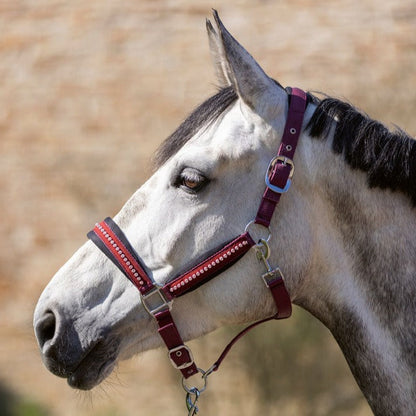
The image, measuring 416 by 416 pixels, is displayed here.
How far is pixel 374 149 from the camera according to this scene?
1.95 metres

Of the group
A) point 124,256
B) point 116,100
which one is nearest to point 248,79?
point 124,256

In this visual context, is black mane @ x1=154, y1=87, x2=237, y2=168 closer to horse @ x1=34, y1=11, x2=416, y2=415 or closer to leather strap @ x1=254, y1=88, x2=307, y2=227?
horse @ x1=34, y1=11, x2=416, y2=415

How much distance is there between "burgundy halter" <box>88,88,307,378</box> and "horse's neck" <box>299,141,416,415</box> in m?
0.12

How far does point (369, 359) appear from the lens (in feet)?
6.31

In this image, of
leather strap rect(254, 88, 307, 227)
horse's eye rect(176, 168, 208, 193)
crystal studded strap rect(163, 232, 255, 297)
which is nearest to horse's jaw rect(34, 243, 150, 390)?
crystal studded strap rect(163, 232, 255, 297)

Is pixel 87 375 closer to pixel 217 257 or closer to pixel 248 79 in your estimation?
pixel 217 257

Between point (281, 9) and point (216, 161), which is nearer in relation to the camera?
point (216, 161)

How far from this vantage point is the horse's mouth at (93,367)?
1.99 m

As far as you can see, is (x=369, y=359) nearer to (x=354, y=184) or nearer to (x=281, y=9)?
(x=354, y=184)

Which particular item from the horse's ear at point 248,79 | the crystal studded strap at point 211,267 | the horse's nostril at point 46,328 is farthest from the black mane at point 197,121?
the horse's nostril at point 46,328

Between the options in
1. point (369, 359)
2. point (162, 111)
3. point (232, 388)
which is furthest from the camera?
point (162, 111)

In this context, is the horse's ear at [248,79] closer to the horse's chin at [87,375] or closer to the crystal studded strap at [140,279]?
the crystal studded strap at [140,279]

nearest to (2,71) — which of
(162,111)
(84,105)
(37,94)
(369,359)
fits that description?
(37,94)

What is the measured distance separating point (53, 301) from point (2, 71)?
4.23 metres
